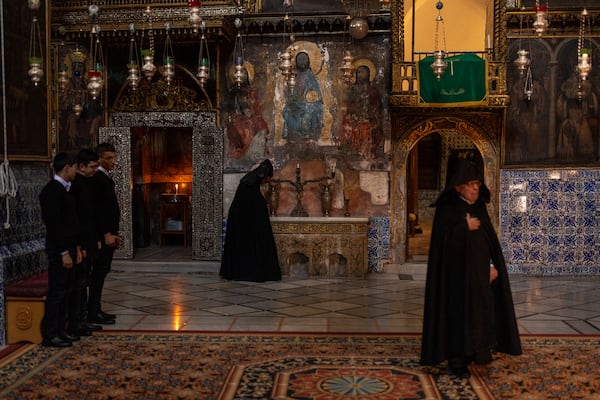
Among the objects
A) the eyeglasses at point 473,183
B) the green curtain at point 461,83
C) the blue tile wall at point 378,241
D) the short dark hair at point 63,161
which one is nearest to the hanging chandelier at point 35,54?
the short dark hair at point 63,161

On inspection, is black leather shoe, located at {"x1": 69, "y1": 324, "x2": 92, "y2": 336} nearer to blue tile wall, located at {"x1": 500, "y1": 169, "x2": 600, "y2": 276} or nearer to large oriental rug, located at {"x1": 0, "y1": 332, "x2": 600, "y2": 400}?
large oriental rug, located at {"x1": 0, "y1": 332, "x2": 600, "y2": 400}

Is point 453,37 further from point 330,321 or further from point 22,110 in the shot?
point 22,110

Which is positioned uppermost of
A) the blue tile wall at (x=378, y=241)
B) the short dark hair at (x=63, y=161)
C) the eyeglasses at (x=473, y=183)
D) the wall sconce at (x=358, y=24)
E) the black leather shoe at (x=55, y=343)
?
the wall sconce at (x=358, y=24)

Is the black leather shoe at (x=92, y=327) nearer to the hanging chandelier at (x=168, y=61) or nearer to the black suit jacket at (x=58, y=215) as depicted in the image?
the black suit jacket at (x=58, y=215)

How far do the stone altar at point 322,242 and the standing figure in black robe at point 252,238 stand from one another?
282 millimetres

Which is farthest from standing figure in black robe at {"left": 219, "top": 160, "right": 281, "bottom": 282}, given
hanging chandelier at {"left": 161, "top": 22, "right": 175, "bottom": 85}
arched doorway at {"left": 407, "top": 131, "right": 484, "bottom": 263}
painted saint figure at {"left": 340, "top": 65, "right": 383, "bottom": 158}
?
arched doorway at {"left": 407, "top": 131, "right": 484, "bottom": 263}

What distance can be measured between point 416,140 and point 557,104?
2.28 metres

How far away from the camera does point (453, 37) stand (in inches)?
546

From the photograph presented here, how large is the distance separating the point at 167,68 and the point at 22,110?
5.85ft

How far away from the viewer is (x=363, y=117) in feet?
34.4

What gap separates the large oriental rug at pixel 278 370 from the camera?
464 cm

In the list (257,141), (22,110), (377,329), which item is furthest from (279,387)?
(257,141)

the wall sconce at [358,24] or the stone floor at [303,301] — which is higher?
the wall sconce at [358,24]

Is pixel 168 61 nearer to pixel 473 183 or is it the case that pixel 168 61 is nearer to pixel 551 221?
pixel 473 183
